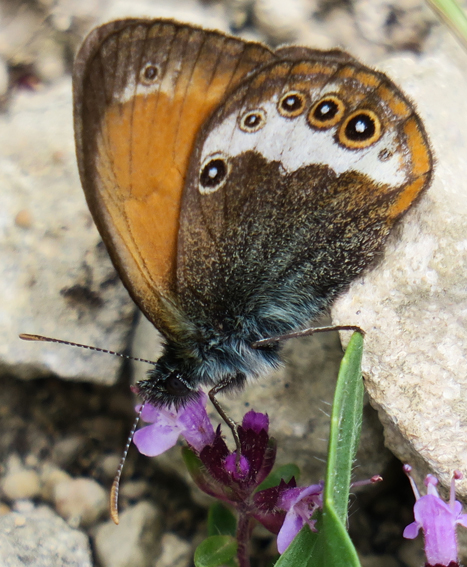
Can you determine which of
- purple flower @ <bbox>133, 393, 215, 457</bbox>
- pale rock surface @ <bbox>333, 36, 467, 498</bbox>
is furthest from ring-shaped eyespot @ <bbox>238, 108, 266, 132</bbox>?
purple flower @ <bbox>133, 393, 215, 457</bbox>

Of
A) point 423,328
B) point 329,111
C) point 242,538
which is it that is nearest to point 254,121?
point 329,111

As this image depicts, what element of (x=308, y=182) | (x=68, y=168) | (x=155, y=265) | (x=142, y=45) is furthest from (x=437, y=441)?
(x=68, y=168)

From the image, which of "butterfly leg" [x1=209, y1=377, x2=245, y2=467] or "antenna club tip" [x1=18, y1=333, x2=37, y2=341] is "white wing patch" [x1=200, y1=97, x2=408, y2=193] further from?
"antenna club tip" [x1=18, y1=333, x2=37, y2=341]

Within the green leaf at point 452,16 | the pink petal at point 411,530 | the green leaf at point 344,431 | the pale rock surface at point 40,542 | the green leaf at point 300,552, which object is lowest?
the pale rock surface at point 40,542

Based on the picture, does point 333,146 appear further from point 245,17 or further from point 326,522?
point 245,17

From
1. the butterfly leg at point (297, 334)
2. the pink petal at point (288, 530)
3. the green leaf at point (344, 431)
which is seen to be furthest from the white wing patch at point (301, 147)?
the pink petal at point (288, 530)

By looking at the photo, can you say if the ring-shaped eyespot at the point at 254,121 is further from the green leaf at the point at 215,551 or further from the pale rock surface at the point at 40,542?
the pale rock surface at the point at 40,542
